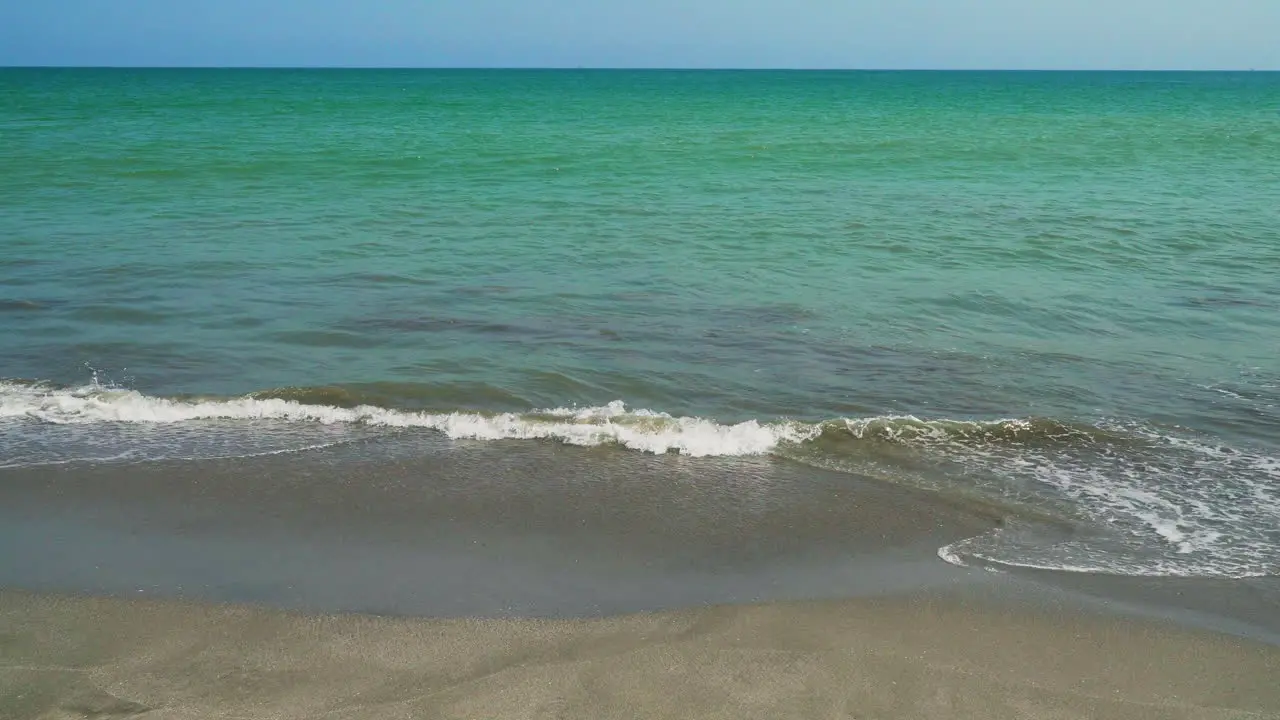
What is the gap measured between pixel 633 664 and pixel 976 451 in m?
3.71

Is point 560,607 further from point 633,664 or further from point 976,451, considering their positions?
point 976,451

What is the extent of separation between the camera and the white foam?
7.46m

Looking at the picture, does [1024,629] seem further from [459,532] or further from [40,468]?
[40,468]

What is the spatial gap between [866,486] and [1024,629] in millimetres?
1882

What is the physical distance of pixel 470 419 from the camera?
7902 millimetres

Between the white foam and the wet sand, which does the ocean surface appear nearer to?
the white foam

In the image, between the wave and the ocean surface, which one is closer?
the wave

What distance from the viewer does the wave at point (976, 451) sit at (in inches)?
229

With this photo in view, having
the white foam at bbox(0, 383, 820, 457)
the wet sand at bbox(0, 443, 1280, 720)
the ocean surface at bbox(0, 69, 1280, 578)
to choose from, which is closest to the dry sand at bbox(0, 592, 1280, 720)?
the wet sand at bbox(0, 443, 1280, 720)

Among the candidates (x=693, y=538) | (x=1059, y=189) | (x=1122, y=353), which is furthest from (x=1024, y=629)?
(x=1059, y=189)

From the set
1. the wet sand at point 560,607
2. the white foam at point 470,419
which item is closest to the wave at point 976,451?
the white foam at point 470,419

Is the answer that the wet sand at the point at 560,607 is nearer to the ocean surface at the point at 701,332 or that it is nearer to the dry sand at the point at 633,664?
the dry sand at the point at 633,664

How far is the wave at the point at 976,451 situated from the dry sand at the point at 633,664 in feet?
2.88

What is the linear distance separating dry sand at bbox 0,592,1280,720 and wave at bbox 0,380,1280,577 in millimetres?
877
